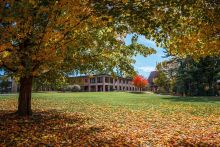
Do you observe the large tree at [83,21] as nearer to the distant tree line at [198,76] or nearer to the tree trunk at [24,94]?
the tree trunk at [24,94]

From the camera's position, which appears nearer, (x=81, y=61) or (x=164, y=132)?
(x=164, y=132)

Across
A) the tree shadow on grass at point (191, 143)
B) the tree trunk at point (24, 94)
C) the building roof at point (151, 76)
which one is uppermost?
the building roof at point (151, 76)

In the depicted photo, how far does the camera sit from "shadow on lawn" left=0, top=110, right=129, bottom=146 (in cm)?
917

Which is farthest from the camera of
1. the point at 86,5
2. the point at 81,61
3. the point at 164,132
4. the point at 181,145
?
the point at 81,61

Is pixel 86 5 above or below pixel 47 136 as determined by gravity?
above

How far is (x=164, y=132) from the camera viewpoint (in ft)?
36.0

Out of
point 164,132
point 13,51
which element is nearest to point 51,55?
point 13,51

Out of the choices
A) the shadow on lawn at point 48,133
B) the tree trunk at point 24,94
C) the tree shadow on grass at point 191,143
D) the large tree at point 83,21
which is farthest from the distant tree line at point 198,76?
the tree shadow on grass at point 191,143

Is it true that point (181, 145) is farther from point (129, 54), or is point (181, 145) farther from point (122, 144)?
point (129, 54)

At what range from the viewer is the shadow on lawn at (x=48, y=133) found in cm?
917

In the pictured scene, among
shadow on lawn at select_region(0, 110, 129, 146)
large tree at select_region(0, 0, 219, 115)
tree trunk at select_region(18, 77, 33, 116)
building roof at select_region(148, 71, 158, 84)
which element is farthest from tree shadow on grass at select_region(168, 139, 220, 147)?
building roof at select_region(148, 71, 158, 84)

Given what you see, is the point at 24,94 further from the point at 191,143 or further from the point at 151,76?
the point at 151,76

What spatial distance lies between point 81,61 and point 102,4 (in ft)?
20.9

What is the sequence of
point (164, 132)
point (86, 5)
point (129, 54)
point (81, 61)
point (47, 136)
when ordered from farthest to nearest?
1. point (129, 54)
2. point (81, 61)
3. point (164, 132)
4. point (47, 136)
5. point (86, 5)
